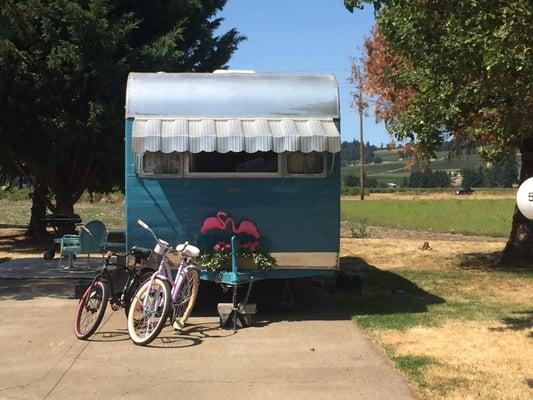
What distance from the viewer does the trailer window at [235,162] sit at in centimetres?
816

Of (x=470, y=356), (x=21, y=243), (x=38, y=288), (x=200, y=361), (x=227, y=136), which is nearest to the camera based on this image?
(x=200, y=361)

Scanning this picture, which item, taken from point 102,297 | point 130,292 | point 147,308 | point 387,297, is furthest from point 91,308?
point 387,297

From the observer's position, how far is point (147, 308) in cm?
669

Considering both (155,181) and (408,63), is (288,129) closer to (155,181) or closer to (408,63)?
(155,181)

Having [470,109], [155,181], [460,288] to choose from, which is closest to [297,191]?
[155,181]

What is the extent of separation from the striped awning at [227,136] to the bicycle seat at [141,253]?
1.19 metres

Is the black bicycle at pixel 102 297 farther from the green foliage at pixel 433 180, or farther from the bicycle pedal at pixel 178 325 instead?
the green foliage at pixel 433 180

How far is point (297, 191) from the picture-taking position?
26.4 feet

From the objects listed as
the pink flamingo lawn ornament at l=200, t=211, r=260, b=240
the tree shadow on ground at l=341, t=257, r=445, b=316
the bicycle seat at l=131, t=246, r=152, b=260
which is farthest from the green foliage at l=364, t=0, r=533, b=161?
the bicycle seat at l=131, t=246, r=152, b=260

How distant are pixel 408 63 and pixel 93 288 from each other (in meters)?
8.75

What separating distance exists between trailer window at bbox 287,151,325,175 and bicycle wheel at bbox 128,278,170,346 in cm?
234

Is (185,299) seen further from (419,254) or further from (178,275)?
(419,254)

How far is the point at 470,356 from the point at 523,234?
26.1ft

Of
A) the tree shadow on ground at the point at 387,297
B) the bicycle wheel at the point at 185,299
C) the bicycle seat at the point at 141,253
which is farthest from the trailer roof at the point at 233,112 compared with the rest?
the tree shadow on ground at the point at 387,297
